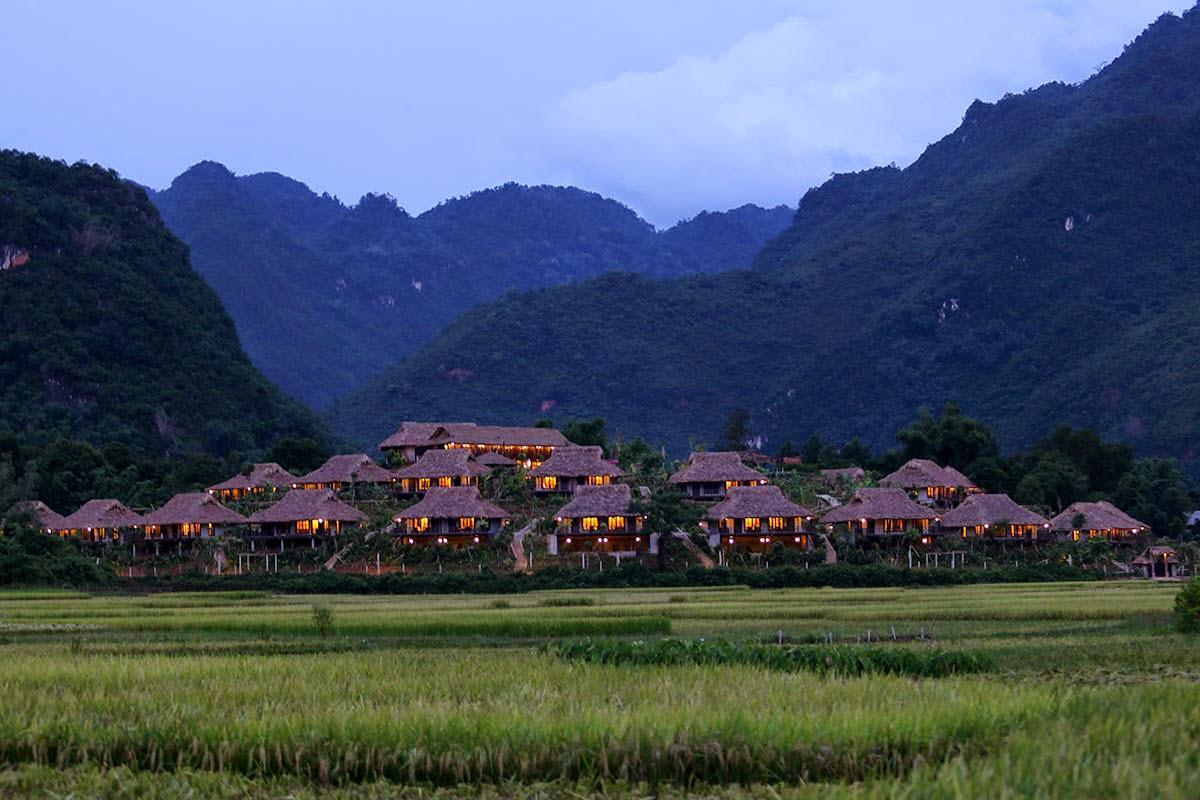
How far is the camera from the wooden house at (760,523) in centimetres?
7281

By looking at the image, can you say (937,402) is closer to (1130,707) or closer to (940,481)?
(940,481)

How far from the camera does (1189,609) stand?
29.7 m

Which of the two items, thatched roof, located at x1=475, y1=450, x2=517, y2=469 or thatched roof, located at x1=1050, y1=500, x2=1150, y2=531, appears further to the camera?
thatched roof, located at x1=475, y1=450, x2=517, y2=469

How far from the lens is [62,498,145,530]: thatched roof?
77625mm

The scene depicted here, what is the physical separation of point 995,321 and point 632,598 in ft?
428

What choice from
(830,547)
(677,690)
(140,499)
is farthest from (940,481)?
A: (677,690)

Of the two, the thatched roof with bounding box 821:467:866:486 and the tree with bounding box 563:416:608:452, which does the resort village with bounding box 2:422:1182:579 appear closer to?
the thatched roof with bounding box 821:467:866:486

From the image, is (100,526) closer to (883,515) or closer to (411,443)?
(411,443)

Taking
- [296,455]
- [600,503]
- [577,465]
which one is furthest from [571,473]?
[296,455]

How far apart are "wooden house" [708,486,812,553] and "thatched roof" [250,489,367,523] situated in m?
20.0

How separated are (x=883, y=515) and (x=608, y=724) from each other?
62.7 m

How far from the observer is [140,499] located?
285 feet

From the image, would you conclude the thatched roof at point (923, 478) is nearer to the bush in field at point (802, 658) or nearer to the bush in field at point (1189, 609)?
the bush in field at point (1189, 609)

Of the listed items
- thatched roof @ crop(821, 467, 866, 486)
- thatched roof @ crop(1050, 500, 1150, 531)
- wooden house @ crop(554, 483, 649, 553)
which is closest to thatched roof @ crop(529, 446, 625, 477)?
wooden house @ crop(554, 483, 649, 553)
